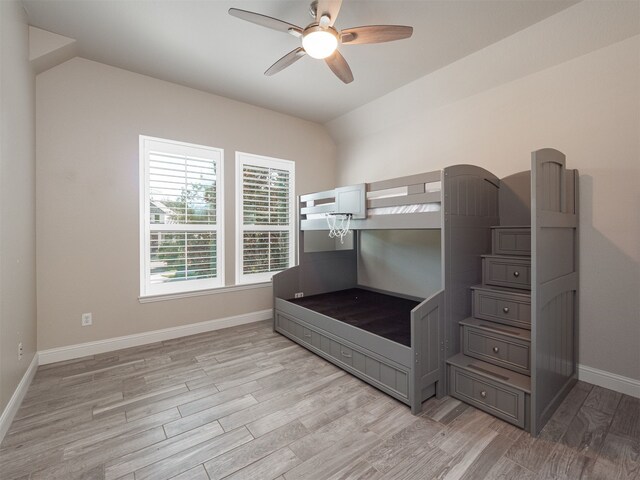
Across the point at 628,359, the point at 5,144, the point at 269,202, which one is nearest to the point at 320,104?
the point at 269,202

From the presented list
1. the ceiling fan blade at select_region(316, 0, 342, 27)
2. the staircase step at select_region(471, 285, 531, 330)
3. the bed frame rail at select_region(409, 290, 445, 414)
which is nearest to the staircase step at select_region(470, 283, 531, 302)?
the staircase step at select_region(471, 285, 531, 330)

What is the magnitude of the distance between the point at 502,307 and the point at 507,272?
0.29 meters

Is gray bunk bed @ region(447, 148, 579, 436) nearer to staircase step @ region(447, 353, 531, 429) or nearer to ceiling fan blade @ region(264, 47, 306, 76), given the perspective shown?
staircase step @ region(447, 353, 531, 429)

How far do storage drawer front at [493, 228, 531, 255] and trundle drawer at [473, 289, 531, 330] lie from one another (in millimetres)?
437

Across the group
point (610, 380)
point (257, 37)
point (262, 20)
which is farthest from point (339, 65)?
point (610, 380)

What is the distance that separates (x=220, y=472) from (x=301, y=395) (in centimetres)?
77

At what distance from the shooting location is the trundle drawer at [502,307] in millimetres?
2068

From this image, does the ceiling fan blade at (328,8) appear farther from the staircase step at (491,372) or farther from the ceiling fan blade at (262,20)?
the staircase step at (491,372)

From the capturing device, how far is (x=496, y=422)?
1.83 metres

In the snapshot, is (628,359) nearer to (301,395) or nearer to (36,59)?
(301,395)

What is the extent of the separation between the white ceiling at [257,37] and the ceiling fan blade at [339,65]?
13.6 inches

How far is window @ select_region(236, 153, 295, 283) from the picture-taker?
372 cm

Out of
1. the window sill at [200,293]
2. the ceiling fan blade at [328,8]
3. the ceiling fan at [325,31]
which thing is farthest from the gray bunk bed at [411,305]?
the ceiling fan blade at [328,8]

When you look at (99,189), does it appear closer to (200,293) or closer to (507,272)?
(200,293)
